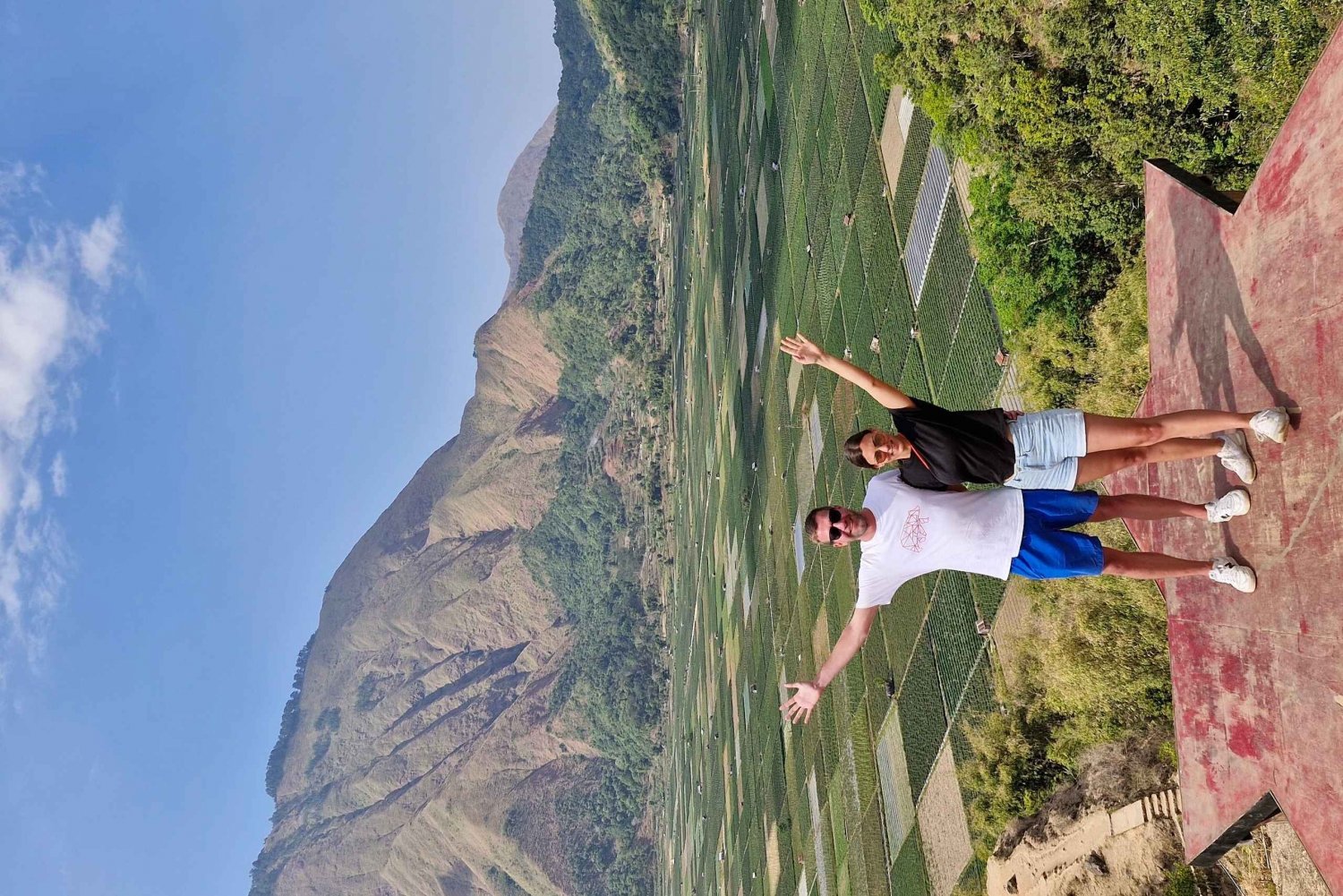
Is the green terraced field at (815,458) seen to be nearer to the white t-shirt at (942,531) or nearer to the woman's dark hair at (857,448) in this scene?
the white t-shirt at (942,531)

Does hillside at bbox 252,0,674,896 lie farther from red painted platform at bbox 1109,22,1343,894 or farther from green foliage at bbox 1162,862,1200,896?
red painted platform at bbox 1109,22,1343,894

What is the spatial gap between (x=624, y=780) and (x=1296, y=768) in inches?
4044

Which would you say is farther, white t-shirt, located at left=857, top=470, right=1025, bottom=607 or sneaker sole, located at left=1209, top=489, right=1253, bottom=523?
white t-shirt, located at left=857, top=470, right=1025, bottom=607

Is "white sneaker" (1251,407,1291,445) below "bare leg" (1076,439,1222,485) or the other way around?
below

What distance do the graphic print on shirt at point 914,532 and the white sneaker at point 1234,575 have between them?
2.20 metres

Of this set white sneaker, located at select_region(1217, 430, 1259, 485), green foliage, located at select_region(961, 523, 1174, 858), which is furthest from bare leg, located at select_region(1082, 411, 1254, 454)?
green foliage, located at select_region(961, 523, 1174, 858)

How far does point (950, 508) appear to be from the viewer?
7.20 metres

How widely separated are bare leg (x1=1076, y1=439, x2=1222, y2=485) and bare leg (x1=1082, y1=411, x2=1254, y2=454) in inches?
2.7

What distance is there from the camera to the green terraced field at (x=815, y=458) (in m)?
14.7

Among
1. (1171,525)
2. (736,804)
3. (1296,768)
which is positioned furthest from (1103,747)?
(736,804)

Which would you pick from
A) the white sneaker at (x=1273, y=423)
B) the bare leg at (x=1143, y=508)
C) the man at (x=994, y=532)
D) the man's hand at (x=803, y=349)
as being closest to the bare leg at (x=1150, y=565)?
the man at (x=994, y=532)

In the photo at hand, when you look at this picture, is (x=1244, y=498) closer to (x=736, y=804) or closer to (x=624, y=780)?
(x=736, y=804)

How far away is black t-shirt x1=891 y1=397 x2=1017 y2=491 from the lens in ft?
23.3

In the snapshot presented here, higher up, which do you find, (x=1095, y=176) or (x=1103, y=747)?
(x=1095, y=176)
